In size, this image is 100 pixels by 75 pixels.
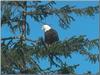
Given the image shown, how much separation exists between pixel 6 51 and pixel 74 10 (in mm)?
838

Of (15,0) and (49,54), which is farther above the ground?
(15,0)

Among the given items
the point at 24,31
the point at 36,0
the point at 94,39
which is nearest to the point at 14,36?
the point at 24,31

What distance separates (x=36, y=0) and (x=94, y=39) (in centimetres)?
72

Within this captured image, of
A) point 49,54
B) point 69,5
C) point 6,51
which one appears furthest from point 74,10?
point 6,51

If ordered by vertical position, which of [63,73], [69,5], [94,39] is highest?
[69,5]

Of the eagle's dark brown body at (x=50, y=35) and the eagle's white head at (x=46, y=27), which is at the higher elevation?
the eagle's white head at (x=46, y=27)

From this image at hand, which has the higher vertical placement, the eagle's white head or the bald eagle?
the eagle's white head

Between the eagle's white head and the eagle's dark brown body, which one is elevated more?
the eagle's white head

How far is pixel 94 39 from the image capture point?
4.91 meters

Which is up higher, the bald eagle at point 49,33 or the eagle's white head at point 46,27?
the eagle's white head at point 46,27

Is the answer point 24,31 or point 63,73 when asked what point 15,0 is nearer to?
point 24,31

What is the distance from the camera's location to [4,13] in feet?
15.8

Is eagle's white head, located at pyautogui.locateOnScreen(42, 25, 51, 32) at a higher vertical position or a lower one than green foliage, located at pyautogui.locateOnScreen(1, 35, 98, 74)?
higher

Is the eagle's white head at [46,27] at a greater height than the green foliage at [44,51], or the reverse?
the eagle's white head at [46,27]
